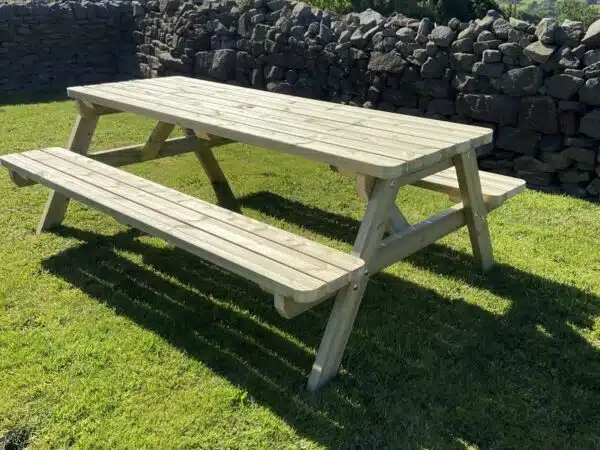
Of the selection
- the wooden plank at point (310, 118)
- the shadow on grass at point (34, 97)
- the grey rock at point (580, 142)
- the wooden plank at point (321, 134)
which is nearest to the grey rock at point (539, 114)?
the grey rock at point (580, 142)

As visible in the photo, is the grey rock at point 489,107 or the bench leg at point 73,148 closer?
the bench leg at point 73,148

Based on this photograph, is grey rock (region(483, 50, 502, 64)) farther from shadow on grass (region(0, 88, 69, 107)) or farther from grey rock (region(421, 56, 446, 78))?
shadow on grass (region(0, 88, 69, 107))

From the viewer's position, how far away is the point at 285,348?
285cm

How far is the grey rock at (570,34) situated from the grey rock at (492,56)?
0.44 m

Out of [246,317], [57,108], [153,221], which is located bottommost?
[57,108]

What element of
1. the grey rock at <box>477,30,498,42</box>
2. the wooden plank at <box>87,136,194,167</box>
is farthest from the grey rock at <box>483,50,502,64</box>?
the wooden plank at <box>87,136,194,167</box>

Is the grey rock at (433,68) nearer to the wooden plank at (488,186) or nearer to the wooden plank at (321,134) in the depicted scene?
the wooden plank at (488,186)

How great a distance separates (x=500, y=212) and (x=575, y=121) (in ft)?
3.19

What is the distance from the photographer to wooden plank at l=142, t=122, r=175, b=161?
13.3 feet

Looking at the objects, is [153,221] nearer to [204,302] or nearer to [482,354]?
[204,302]

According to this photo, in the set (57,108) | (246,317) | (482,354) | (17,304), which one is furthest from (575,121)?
(57,108)

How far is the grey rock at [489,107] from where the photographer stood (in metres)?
5.03

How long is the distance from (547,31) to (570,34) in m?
0.17

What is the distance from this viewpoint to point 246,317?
309cm
